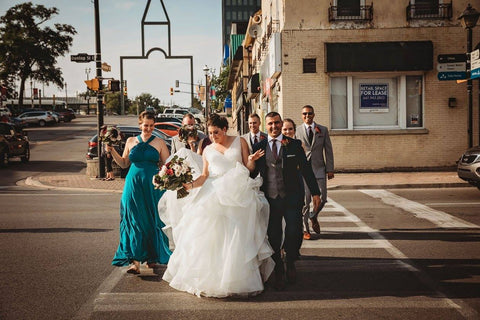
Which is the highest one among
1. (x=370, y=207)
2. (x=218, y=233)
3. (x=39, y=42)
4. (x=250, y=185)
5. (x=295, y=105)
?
(x=39, y=42)

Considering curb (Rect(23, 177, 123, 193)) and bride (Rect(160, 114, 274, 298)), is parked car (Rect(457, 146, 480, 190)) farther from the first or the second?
curb (Rect(23, 177, 123, 193))

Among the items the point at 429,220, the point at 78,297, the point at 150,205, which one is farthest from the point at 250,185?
the point at 429,220

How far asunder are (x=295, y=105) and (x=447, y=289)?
13.8 meters

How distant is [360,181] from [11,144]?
53.7 feet

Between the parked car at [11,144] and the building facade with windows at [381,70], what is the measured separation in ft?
42.6

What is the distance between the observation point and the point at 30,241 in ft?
27.0

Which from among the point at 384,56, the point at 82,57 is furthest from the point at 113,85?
the point at 384,56

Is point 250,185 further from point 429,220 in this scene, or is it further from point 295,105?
point 295,105

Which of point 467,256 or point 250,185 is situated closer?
point 250,185

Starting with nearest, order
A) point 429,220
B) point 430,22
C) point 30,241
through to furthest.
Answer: point 30,241
point 429,220
point 430,22

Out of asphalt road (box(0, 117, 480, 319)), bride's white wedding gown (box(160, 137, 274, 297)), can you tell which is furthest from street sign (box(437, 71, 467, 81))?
bride's white wedding gown (box(160, 137, 274, 297))

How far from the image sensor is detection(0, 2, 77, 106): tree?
71125 mm

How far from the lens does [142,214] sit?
632 cm

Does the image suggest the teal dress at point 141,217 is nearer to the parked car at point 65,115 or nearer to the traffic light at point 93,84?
the traffic light at point 93,84
